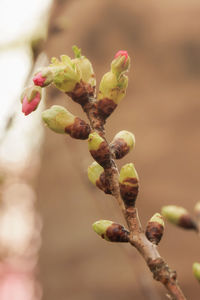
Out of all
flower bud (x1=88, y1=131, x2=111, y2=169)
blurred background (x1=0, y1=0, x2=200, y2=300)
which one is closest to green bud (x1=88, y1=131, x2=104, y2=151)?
flower bud (x1=88, y1=131, x2=111, y2=169)

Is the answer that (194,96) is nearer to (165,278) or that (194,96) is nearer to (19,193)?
(165,278)

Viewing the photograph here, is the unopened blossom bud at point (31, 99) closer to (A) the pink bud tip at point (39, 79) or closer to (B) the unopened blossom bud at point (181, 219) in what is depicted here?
(A) the pink bud tip at point (39, 79)

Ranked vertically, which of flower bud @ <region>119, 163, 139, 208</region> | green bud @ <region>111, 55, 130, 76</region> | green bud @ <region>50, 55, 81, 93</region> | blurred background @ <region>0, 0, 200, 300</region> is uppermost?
blurred background @ <region>0, 0, 200, 300</region>

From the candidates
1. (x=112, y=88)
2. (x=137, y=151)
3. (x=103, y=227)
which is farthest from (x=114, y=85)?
(x=137, y=151)

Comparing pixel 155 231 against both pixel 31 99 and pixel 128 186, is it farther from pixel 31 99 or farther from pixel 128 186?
pixel 31 99

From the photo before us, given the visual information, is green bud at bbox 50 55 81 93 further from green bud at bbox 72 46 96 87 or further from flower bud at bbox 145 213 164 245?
flower bud at bbox 145 213 164 245

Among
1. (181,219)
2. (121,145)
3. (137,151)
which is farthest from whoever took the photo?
(137,151)

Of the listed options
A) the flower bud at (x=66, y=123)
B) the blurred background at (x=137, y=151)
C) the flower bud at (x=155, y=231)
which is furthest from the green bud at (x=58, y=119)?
the blurred background at (x=137, y=151)

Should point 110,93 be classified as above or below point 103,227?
above
